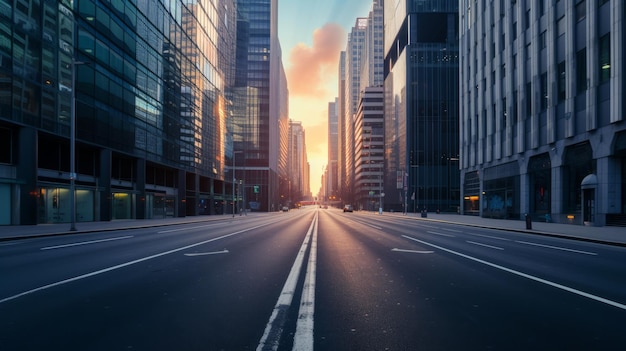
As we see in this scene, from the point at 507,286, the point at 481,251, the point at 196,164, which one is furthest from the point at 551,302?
the point at 196,164

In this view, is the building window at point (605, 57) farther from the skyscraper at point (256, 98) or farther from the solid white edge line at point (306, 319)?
the skyscraper at point (256, 98)

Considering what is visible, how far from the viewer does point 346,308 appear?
5.23 m

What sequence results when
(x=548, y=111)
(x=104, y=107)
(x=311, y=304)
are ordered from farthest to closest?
(x=104, y=107)
(x=548, y=111)
(x=311, y=304)

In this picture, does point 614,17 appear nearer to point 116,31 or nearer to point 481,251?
point 481,251

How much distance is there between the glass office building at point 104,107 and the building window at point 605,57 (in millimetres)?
34900

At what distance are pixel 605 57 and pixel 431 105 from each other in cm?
5392

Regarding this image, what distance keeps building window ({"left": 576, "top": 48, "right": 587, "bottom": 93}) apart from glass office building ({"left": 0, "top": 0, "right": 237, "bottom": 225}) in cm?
3541

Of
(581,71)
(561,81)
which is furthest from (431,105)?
(581,71)

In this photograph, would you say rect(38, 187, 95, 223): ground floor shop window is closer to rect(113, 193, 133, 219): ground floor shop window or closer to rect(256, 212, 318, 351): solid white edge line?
rect(113, 193, 133, 219): ground floor shop window

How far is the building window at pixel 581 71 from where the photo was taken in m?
28.2

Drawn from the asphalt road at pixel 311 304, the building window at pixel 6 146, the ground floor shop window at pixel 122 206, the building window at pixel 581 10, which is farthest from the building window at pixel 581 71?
the ground floor shop window at pixel 122 206

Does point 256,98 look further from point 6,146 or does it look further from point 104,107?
point 6,146

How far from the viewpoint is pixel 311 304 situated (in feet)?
17.7

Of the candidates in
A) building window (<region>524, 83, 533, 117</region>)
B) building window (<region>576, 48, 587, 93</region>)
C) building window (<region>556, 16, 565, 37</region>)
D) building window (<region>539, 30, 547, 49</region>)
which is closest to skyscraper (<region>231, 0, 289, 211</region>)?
building window (<region>524, 83, 533, 117</region>)
